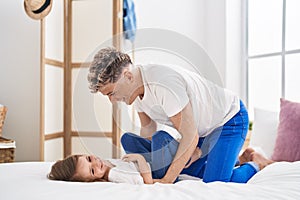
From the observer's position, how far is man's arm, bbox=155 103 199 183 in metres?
1.53

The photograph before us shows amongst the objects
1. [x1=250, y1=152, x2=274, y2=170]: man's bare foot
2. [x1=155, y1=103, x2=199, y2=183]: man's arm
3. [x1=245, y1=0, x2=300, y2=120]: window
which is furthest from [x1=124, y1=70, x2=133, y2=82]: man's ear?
[x1=245, y1=0, x2=300, y2=120]: window

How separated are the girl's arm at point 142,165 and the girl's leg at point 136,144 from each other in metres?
0.07

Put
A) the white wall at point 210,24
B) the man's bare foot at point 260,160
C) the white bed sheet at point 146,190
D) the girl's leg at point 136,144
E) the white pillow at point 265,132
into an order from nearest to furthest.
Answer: the white bed sheet at point 146,190
the girl's leg at point 136,144
the man's bare foot at point 260,160
the white pillow at point 265,132
the white wall at point 210,24

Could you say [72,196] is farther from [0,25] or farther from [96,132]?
[0,25]

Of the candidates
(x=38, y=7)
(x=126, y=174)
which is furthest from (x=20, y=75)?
(x=126, y=174)

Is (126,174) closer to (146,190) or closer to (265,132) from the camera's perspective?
(146,190)

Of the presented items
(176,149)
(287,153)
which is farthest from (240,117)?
(287,153)

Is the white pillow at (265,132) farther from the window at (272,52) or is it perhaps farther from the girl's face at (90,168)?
the girl's face at (90,168)

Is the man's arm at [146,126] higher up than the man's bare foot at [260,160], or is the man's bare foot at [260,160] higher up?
the man's arm at [146,126]

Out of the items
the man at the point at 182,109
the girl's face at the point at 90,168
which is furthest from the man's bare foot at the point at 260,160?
the girl's face at the point at 90,168

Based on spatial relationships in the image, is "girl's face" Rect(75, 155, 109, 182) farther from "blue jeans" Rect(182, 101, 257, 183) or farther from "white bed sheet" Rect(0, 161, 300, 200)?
"blue jeans" Rect(182, 101, 257, 183)

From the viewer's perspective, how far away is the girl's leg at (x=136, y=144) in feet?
5.57

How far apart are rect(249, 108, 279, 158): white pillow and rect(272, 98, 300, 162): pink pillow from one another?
0.32 feet

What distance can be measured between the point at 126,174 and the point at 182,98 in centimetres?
33
